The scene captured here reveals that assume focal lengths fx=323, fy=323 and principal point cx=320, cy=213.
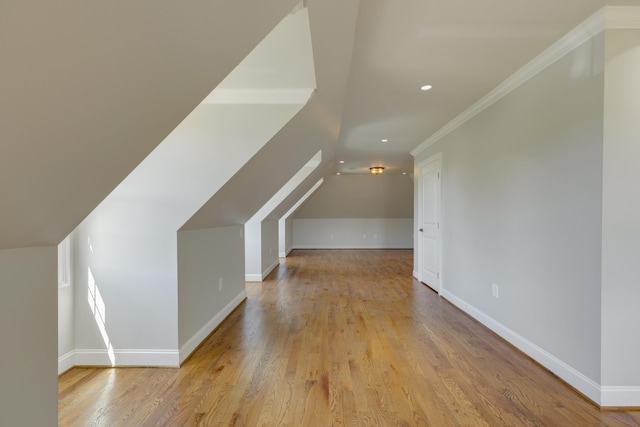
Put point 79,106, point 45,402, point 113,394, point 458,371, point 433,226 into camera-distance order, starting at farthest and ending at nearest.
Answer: point 433,226 < point 458,371 < point 113,394 < point 45,402 < point 79,106

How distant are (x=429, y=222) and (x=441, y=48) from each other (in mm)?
3000

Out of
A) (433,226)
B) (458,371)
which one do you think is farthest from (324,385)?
(433,226)

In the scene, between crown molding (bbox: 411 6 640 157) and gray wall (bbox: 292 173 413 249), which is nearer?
crown molding (bbox: 411 6 640 157)

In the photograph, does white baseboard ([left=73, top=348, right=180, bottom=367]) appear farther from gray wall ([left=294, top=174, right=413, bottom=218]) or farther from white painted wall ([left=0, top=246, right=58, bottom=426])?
gray wall ([left=294, top=174, right=413, bottom=218])

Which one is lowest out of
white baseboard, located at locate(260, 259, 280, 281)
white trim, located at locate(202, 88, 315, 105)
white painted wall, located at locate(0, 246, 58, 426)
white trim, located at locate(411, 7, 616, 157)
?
white baseboard, located at locate(260, 259, 280, 281)

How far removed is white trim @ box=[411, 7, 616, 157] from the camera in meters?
1.77

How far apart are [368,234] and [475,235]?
700 centimetres

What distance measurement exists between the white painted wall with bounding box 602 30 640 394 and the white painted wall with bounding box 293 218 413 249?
8.45 m

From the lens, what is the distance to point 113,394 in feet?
6.52

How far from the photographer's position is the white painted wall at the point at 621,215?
180 cm

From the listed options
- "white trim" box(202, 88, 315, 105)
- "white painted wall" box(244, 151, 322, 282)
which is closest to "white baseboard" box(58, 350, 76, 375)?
"white trim" box(202, 88, 315, 105)

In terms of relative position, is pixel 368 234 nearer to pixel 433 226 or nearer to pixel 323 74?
pixel 433 226

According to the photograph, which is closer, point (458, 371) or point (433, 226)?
point (458, 371)

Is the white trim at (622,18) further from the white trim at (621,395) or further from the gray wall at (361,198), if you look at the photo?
the gray wall at (361,198)
